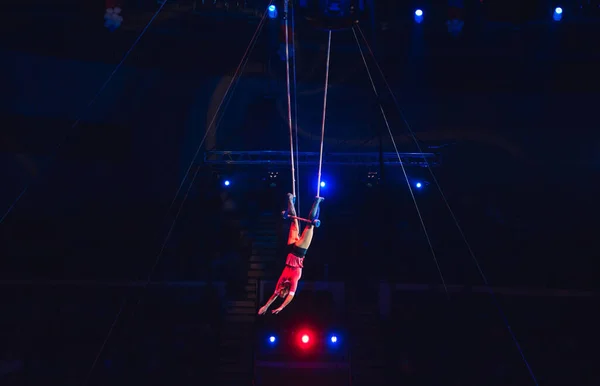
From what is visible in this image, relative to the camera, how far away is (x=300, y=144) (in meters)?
11.7

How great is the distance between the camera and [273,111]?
36.0ft

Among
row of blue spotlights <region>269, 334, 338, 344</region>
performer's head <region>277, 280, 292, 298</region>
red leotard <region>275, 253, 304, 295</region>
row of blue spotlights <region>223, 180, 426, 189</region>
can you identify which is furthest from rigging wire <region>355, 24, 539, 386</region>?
performer's head <region>277, 280, 292, 298</region>

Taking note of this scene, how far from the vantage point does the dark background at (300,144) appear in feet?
35.8

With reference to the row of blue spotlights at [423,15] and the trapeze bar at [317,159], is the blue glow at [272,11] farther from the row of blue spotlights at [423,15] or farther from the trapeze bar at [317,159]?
the row of blue spotlights at [423,15]

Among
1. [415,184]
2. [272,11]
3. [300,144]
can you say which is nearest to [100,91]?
[272,11]

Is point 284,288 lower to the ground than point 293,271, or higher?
lower

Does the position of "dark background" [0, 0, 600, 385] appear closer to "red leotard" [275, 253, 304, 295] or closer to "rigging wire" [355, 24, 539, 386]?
"rigging wire" [355, 24, 539, 386]

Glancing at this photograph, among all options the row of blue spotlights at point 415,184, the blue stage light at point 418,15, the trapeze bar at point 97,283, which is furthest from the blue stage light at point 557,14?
the trapeze bar at point 97,283

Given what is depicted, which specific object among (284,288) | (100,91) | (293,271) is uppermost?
(100,91)

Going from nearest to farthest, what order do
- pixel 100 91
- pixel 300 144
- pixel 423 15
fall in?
pixel 100 91
pixel 423 15
pixel 300 144

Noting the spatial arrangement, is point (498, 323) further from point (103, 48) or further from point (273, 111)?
point (103, 48)

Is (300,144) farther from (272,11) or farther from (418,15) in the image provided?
(418,15)

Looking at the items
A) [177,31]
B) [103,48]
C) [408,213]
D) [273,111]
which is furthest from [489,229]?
[103,48]

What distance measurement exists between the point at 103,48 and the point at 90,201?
319cm
